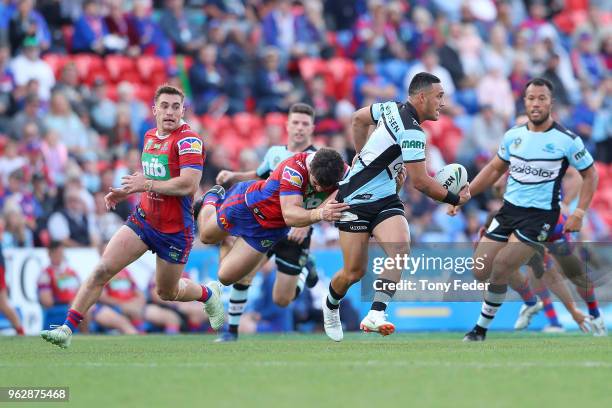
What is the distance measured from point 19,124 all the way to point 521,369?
11.8 m

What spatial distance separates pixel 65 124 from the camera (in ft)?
61.3

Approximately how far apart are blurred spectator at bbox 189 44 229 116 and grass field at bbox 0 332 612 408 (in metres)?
9.47

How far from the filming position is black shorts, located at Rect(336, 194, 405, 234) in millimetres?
11172

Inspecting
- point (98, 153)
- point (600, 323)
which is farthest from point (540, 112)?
point (98, 153)

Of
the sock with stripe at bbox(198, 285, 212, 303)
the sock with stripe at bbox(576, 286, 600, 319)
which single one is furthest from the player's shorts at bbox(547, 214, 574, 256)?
the sock with stripe at bbox(198, 285, 212, 303)

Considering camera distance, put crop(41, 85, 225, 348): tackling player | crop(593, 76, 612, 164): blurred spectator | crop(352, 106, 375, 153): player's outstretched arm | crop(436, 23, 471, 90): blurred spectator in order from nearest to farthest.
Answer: crop(41, 85, 225, 348): tackling player
crop(352, 106, 375, 153): player's outstretched arm
crop(593, 76, 612, 164): blurred spectator
crop(436, 23, 471, 90): blurred spectator

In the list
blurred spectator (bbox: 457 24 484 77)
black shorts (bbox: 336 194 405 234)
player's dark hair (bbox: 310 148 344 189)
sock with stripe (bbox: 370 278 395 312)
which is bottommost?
sock with stripe (bbox: 370 278 395 312)

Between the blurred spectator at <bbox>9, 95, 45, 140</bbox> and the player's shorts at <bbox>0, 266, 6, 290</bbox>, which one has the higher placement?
the blurred spectator at <bbox>9, 95, 45, 140</bbox>

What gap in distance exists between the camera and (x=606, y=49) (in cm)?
2669

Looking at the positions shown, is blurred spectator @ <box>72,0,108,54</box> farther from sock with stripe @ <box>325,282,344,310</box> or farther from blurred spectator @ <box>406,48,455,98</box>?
sock with stripe @ <box>325,282,344,310</box>

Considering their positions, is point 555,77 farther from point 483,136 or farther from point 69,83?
point 69,83

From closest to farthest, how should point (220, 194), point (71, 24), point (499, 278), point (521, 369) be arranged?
point (521, 369)
point (499, 278)
point (220, 194)
point (71, 24)

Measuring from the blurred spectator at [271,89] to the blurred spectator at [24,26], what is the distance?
4158mm

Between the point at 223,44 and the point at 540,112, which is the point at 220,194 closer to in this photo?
the point at 540,112
